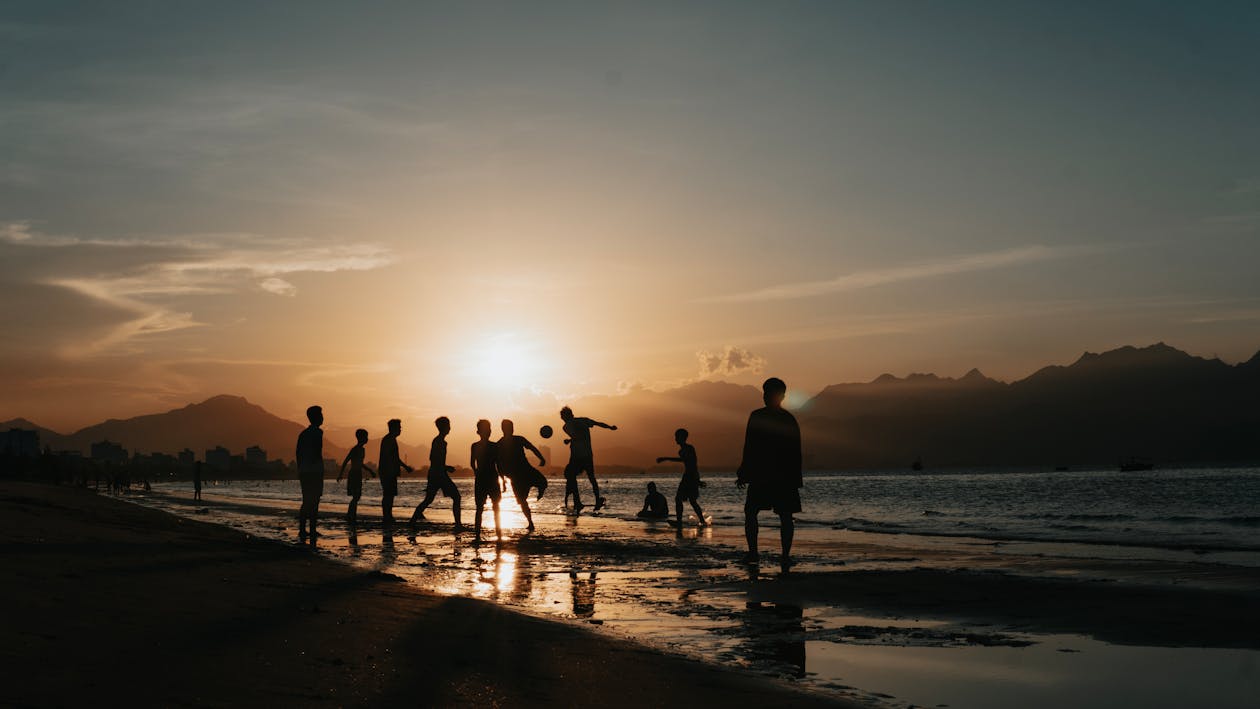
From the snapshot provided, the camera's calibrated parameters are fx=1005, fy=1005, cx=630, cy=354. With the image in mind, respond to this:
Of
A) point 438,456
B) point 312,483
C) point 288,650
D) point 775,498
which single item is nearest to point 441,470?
point 438,456

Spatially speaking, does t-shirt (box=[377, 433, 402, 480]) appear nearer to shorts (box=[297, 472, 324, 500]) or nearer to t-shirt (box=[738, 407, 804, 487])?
shorts (box=[297, 472, 324, 500])

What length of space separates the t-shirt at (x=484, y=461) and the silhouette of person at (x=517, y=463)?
1.20ft

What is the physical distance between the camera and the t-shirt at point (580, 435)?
24.8 meters

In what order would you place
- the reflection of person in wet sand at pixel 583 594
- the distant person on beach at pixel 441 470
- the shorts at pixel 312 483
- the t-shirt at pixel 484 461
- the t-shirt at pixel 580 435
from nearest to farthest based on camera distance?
the reflection of person in wet sand at pixel 583 594, the shorts at pixel 312 483, the t-shirt at pixel 484 461, the distant person on beach at pixel 441 470, the t-shirt at pixel 580 435

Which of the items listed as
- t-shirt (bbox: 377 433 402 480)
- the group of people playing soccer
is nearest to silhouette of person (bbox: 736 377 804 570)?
the group of people playing soccer

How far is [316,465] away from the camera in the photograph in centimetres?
1738

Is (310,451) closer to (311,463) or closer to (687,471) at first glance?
(311,463)

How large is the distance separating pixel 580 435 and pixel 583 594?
14311 mm

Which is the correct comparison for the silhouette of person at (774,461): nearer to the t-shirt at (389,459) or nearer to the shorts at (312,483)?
the shorts at (312,483)

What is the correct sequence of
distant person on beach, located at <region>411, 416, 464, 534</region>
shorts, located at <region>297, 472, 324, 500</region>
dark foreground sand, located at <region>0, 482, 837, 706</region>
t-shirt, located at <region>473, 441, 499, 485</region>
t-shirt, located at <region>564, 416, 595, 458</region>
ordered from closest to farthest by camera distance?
dark foreground sand, located at <region>0, 482, 837, 706</region>
shorts, located at <region>297, 472, 324, 500</region>
t-shirt, located at <region>473, 441, 499, 485</region>
distant person on beach, located at <region>411, 416, 464, 534</region>
t-shirt, located at <region>564, 416, 595, 458</region>

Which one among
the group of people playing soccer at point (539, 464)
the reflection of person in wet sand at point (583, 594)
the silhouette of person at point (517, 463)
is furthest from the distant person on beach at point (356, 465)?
the reflection of person in wet sand at point (583, 594)

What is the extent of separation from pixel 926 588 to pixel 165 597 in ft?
25.2

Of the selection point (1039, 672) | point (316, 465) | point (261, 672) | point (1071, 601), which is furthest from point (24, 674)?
point (316, 465)

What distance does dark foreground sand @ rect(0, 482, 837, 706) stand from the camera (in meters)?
4.79
